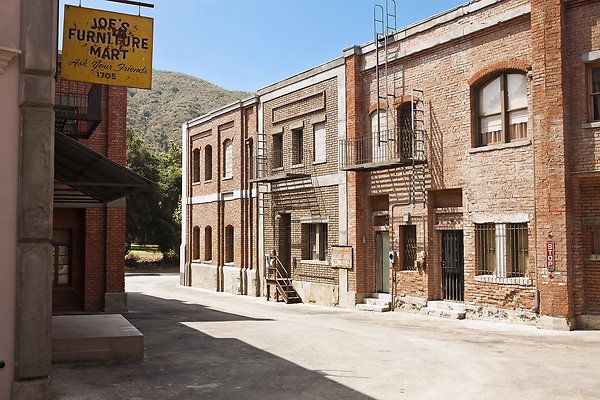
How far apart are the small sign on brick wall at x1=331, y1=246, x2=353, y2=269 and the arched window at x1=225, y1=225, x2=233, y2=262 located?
29.1 ft

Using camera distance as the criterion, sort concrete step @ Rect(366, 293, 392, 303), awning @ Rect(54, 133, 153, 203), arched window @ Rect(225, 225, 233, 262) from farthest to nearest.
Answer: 1. arched window @ Rect(225, 225, 233, 262)
2. concrete step @ Rect(366, 293, 392, 303)
3. awning @ Rect(54, 133, 153, 203)

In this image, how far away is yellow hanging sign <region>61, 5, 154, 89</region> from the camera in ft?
31.3

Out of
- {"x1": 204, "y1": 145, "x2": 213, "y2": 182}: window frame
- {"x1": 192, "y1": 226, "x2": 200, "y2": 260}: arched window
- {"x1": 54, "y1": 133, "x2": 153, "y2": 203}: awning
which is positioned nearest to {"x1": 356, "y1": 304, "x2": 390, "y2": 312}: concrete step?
{"x1": 54, "y1": 133, "x2": 153, "y2": 203}: awning

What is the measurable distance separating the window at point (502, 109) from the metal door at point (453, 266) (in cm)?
289

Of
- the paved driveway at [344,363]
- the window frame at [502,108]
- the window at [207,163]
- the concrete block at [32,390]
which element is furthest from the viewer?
the window at [207,163]

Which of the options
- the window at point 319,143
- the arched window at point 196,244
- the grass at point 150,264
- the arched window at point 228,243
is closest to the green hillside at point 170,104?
the grass at point 150,264

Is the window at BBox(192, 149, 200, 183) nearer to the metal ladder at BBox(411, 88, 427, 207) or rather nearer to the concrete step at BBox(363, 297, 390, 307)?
the concrete step at BBox(363, 297, 390, 307)

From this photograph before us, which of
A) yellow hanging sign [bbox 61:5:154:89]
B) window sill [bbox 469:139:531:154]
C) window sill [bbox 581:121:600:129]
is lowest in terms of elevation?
window sill [bbox 469:139:531:154]

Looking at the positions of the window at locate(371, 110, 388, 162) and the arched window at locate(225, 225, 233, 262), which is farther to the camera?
the arched window at locate(225, 225, 233, 262)

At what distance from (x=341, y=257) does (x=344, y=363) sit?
10365mm

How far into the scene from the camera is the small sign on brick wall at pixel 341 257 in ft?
68.1

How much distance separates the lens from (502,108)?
16.4 metres

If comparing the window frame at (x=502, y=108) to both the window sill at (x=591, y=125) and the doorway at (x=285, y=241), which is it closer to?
the window sill at (x=591, y=125)

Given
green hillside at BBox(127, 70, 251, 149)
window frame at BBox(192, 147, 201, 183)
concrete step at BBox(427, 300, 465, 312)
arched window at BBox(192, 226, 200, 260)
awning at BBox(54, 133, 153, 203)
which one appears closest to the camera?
awning at BBox(54, 133, 153, 203)
